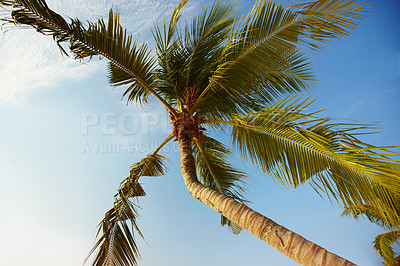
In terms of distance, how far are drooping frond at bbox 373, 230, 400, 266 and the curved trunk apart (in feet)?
32.6

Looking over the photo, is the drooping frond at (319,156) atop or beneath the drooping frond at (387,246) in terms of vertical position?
atop

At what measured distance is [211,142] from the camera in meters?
5.79

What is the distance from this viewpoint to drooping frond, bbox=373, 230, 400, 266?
9.71 m

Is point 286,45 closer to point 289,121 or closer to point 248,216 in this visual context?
point 289,121

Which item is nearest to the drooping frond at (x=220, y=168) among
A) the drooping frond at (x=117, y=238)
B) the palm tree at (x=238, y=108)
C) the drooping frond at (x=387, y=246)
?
the palm tree at (x=238, y=108)

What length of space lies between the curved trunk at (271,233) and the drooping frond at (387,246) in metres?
9.93

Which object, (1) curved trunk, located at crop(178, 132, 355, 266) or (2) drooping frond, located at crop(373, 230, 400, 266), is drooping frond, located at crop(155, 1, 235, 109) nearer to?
(1) curved trunk, located at crop(178, 132, 355, 266)

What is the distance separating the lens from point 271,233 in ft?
8.16

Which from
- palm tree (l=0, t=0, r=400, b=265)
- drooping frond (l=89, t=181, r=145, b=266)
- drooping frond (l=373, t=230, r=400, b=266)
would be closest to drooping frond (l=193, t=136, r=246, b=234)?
palm tree (l=0, t=0, r=400, b=265)

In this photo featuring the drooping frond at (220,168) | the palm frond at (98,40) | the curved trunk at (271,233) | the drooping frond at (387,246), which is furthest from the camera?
the drooping frond at (387,246)

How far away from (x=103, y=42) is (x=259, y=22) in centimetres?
249

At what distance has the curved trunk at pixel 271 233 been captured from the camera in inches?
83.4

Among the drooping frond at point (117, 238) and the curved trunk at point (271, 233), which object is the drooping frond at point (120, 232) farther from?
the curved trunk at point (271, 233)

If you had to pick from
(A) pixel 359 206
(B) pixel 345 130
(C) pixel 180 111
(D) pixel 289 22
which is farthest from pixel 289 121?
(C) pixel 180 111
